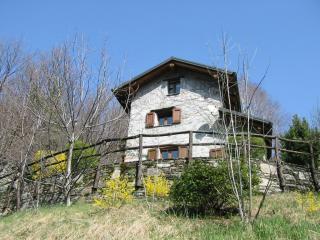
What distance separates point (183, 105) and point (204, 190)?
1142cm

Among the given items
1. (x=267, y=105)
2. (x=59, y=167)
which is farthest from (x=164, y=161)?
(x=267, y=105)

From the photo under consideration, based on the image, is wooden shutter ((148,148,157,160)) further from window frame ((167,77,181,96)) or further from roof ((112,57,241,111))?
window frame ((167,77,181,96))

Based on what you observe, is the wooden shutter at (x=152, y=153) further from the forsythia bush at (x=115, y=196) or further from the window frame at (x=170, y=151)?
the forsythia bush at (x=115, y=196)

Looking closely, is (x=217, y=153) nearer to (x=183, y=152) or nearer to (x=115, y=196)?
(x=183, y=152)

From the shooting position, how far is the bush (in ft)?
27.3

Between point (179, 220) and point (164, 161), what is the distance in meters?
4.50

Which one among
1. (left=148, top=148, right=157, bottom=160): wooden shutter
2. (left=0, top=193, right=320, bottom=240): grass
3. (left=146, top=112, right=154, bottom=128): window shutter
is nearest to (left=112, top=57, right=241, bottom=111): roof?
(left=146, top=112, right=154, bottom=128): window shutter

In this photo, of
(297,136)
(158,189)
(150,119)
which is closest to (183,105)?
(150,119)

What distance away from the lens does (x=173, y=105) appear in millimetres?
19875

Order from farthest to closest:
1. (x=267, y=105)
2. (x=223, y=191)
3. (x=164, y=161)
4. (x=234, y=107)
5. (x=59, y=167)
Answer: (x=267, y=105) < (x=234, y=107) < (x=59, y=167) < (x=164, y=161) < (x=223, y=191)

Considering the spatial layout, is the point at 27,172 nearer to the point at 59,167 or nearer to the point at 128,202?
the point at 59,167

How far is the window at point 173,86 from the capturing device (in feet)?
66.9

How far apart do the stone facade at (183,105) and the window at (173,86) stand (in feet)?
0.76

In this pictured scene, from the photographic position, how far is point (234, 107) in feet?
65.3
